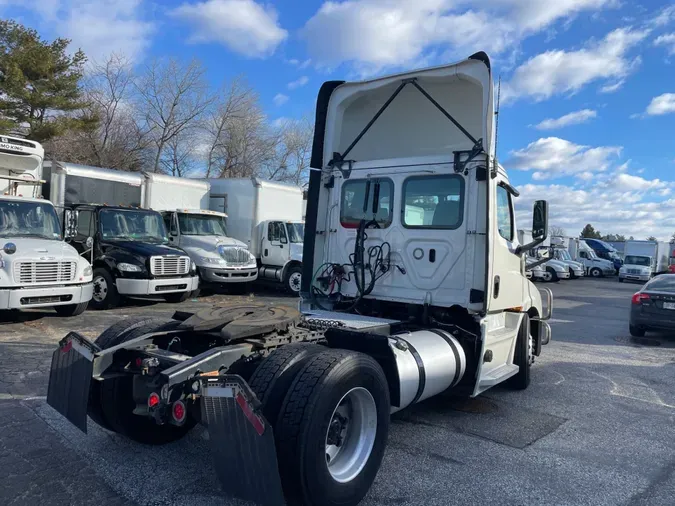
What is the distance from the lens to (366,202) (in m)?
6.18

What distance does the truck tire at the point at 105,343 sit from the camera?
4.07 meters

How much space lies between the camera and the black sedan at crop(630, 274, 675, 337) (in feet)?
36.0

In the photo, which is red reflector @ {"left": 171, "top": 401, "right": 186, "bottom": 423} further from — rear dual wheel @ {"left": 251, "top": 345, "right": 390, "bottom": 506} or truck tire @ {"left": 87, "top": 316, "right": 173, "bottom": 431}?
truck tire @ {"left": 87, "top": 316, "right": 173, "bottom": 431}

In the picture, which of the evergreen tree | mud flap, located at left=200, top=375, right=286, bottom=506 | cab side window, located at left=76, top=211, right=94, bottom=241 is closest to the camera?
mud flap, located at left=200, top=375, right=286, bottom=506

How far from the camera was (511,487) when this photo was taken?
12.9 feet

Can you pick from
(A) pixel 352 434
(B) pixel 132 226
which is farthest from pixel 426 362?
(B) pixel 132 226

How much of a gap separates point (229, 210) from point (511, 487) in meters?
14.5

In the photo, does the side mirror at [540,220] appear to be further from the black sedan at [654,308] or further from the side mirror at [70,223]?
the side mirror at [70,223]

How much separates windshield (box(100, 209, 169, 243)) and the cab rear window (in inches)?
329

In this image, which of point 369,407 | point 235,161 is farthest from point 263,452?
point 235,161

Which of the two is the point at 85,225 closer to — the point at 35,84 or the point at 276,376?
the point at 276,376

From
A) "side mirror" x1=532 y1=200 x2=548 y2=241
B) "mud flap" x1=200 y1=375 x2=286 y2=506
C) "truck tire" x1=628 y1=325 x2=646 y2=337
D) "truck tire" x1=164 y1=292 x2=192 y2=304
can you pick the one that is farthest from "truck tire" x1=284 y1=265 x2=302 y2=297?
"mud flap" x1=200 y1=375 x2=286 y2=506

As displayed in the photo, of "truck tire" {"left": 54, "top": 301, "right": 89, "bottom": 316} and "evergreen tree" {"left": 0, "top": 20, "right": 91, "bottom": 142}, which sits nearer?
"truck tire" {"left": 54, "top": 301, "right": 89, "bottom": 316}

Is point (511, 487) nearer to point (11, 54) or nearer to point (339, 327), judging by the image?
point (339, 327)
